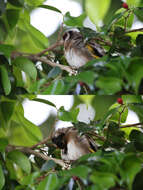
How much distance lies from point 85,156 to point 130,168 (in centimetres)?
17

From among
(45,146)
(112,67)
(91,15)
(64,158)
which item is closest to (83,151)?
(64,158)

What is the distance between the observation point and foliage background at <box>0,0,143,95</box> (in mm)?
800

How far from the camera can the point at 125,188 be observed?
2.59 ft

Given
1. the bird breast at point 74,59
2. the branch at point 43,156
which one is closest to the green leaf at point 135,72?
the bird breast at point 74,59

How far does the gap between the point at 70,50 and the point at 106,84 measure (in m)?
0.26

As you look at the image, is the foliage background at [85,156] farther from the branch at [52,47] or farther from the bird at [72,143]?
the branch at [52,47]

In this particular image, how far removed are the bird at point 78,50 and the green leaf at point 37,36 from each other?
0.28 ft

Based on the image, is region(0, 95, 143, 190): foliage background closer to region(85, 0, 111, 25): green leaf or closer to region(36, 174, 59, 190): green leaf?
region(36, 174, 59, 190): green leaf

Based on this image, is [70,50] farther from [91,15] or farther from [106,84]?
[106,84]

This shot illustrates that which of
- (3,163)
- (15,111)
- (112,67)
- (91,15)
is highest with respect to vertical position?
(91,15)

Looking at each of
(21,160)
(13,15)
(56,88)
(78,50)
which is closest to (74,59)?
(78,50)

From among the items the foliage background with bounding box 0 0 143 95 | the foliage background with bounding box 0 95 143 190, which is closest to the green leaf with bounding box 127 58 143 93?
the foliage background with bounding box 0 0 143 95

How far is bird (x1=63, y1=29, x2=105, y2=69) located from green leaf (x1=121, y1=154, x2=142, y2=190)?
382 millimetres

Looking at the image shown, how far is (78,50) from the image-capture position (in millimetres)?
991
